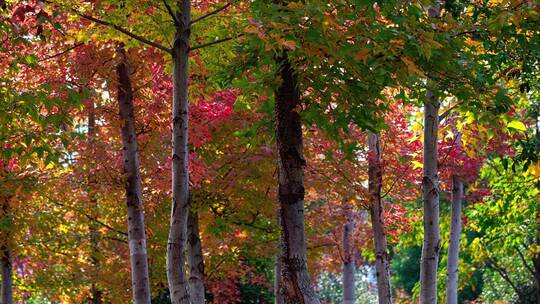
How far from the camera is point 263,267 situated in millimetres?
27344

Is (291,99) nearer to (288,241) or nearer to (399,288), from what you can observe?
(288,241)

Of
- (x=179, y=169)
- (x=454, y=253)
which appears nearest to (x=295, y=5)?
(x=179, y=169)

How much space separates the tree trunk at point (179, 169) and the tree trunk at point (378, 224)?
4.88m

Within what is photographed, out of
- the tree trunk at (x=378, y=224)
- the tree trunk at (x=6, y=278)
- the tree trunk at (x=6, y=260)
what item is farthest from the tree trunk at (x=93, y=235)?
the tree trunk at (x=378, y=224)

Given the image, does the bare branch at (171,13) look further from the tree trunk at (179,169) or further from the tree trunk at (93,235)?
the tree trunk at (93,235)

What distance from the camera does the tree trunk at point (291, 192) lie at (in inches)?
375

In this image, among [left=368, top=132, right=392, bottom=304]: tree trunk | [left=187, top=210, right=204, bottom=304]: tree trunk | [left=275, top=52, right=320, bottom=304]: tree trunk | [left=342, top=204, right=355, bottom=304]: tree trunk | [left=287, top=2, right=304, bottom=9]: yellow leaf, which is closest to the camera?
[left=287, top=2, right=304, bottom=9]: yellow leaf

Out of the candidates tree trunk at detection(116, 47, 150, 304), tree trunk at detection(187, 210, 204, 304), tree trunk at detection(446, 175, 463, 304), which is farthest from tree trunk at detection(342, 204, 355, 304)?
tree trunk at detection(116, 47, 150, 304)

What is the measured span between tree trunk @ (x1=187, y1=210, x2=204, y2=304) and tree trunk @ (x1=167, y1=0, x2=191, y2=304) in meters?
5.03

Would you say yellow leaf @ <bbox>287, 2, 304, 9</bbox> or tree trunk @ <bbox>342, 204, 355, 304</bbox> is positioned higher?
tree trunk @ <bbox>342, 204, 355, 304</bbox>

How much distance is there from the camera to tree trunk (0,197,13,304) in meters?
15.9

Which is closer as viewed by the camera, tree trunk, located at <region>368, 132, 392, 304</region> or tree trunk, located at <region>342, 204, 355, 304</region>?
tree trunk, located at <region>368, 132, 392, 304</region>

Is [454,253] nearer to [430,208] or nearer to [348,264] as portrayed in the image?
[348,264]

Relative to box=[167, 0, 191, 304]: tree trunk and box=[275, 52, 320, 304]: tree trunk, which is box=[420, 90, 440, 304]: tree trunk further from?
box=[167, 0, 191, 304]: tree trunk
